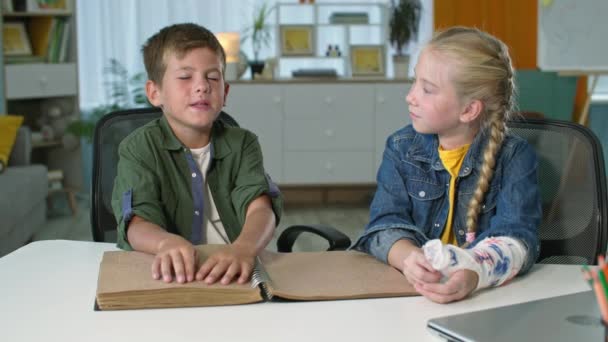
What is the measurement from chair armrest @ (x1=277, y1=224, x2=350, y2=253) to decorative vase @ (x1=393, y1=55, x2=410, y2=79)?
3244mm

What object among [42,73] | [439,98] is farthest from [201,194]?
[42,73]

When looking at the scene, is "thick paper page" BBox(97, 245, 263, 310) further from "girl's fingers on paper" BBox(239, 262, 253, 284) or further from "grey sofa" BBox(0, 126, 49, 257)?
"grey sofa" BBox(0, 126, 49, 257)

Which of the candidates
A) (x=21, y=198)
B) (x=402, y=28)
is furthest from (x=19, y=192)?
(x=402, y=28)

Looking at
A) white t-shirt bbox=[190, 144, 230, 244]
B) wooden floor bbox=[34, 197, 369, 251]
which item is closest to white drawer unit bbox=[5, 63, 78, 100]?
wooden floor bbox=[34, 197, 369, 251]

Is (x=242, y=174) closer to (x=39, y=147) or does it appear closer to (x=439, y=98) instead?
(x=439, y=98)

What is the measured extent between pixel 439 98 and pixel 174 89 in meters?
0.48

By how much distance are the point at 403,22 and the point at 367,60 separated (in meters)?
0.31

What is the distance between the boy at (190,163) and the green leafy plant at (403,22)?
11.5 ft

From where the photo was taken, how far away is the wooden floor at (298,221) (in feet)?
13.4

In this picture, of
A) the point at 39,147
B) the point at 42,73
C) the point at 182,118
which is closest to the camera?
the point at 182,118

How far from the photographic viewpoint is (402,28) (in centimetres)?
499

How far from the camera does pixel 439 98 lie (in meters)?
1.46

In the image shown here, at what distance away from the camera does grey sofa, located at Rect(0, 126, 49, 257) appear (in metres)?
3.37

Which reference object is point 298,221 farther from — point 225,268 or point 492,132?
point 225,268
